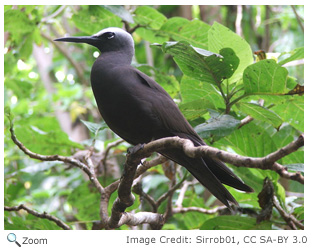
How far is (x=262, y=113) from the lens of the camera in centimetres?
233

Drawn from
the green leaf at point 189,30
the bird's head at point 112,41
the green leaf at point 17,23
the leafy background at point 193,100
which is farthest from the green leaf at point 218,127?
the green leaf at point 17,23

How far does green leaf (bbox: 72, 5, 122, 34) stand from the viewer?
3.27 metres

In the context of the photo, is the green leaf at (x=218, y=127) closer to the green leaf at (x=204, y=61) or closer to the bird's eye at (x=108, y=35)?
the green leaf at (x=204, y=61)

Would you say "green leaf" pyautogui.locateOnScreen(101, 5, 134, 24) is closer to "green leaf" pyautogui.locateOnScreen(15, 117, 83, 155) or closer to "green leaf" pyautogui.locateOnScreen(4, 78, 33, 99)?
"green leaf" pyautogui.locateOnScreen(15, 117, 83, 155)

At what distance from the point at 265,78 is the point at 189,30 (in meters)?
1.01

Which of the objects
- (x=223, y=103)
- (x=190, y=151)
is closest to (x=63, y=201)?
(x=223, y=103)

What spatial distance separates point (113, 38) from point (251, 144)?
1115 millimetres

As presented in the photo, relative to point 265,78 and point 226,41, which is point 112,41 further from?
point 265,78

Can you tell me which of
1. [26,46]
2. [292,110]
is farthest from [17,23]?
[292,110]

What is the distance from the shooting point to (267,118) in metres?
2.33

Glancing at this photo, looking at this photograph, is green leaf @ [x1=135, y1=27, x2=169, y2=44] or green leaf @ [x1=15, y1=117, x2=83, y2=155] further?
green leaf @ [x1=135, y1=27, x2=169, y2=44]

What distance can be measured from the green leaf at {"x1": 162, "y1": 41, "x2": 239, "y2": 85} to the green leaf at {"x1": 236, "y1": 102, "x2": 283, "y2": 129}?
211mm

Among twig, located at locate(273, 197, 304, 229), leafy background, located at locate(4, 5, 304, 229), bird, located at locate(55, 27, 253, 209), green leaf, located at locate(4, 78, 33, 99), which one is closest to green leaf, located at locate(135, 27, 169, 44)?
leafy background, located at locate(4, 5, 304, 229)
